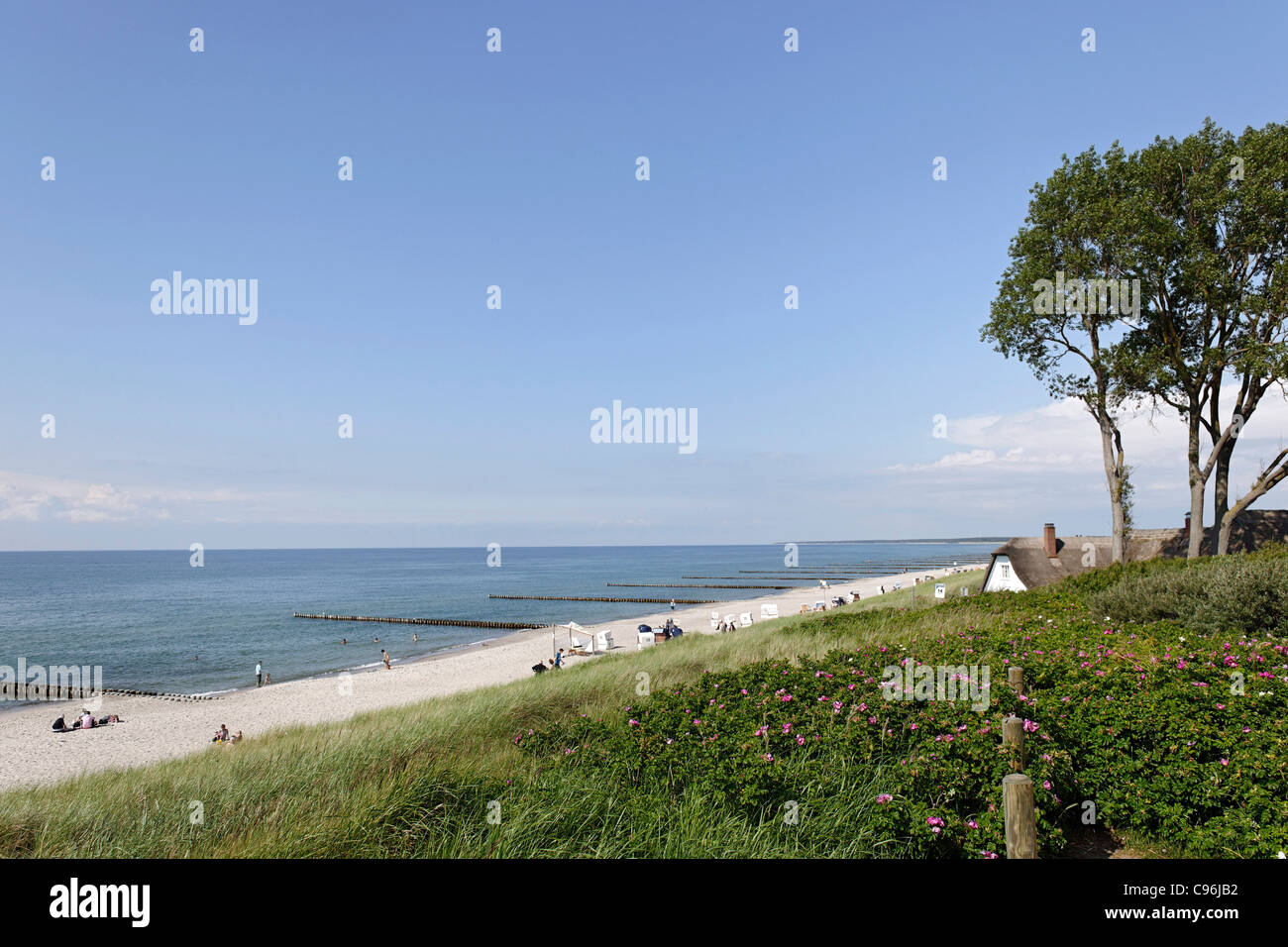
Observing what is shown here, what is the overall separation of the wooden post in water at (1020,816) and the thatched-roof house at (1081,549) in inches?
1132

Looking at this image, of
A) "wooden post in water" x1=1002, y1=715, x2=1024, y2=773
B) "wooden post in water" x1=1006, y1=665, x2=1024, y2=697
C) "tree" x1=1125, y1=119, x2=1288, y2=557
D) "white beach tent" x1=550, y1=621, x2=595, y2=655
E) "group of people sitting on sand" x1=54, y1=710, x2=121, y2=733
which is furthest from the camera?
"white beach tent" x1=550, y1=621, x2=595, y2=655

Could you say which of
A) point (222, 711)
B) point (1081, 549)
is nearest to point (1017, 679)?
point (222, 711)

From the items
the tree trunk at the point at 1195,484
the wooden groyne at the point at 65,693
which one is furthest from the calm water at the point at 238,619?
the tree trunk at the point at 1195,484

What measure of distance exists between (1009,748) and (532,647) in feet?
128

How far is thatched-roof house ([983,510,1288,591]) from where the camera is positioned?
28031mm

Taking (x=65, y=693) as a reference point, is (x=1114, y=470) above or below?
above

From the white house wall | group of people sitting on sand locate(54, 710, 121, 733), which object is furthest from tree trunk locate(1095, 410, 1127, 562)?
group of people sitting on sand locate(54, 710, 121, 733)

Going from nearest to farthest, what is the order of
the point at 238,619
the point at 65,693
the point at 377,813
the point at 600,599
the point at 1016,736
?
the point at 1016,736, the point at 377,813, the point at 65,693, the point at 238,619, the point at 600,599

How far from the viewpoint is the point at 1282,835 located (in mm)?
5152

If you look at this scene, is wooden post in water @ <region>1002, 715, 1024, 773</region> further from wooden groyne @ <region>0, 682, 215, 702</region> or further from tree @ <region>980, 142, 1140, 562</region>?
wooden groyne @ <region>0, 682, 215, 702</region>

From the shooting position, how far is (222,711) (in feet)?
92.4

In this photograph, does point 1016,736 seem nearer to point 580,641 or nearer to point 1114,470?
point 1114,470

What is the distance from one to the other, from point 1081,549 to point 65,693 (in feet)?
176

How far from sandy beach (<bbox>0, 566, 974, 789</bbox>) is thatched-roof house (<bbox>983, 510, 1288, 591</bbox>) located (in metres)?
22.1
